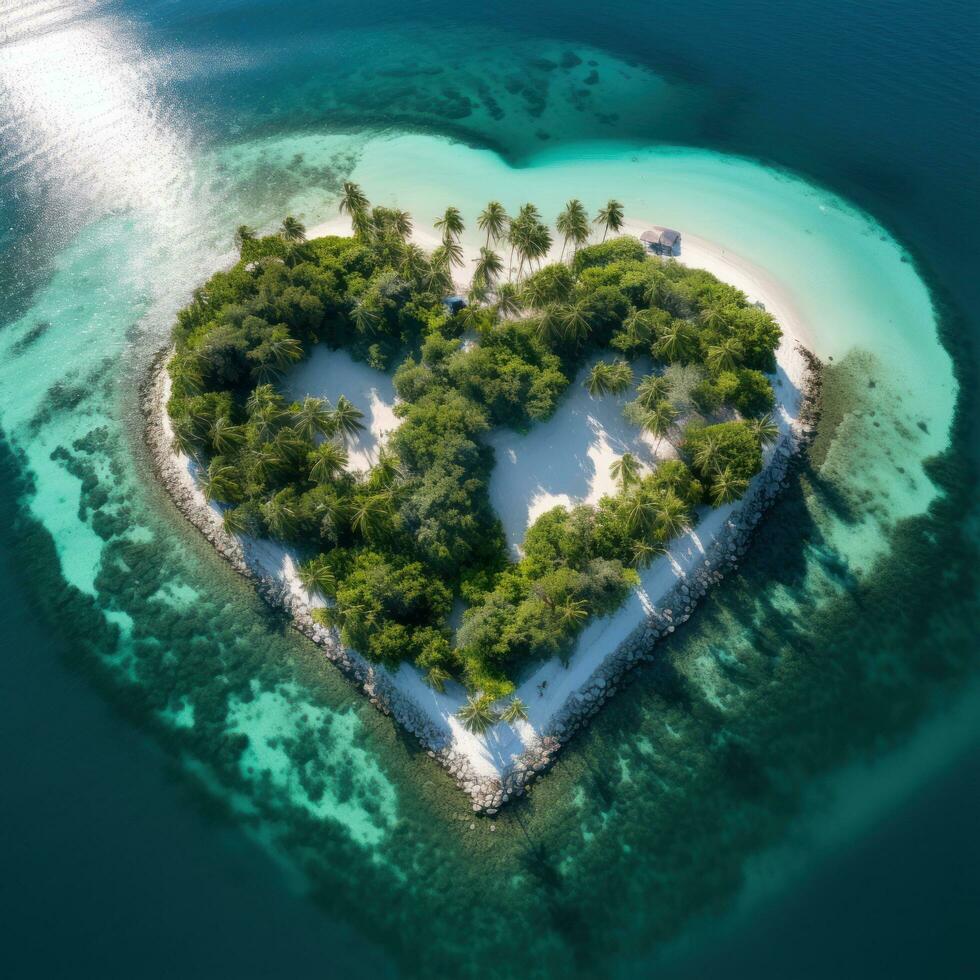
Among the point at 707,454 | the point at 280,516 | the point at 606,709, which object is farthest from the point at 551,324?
the point at 606,709

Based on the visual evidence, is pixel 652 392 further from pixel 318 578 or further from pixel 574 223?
pixel 318 578

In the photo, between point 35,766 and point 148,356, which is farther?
point 148,356

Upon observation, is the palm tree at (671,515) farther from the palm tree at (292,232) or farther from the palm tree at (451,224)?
the palm tree at (292,232)

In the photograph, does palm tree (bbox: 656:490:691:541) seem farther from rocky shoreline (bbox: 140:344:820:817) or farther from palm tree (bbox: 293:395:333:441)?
palm tree (bbox: 293:395:333:441)

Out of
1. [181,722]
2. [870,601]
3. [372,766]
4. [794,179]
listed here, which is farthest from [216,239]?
[870,601]

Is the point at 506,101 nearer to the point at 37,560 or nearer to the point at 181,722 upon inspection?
the point at 37,560

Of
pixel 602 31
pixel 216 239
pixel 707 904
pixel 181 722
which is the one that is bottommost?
pixel 707 904
